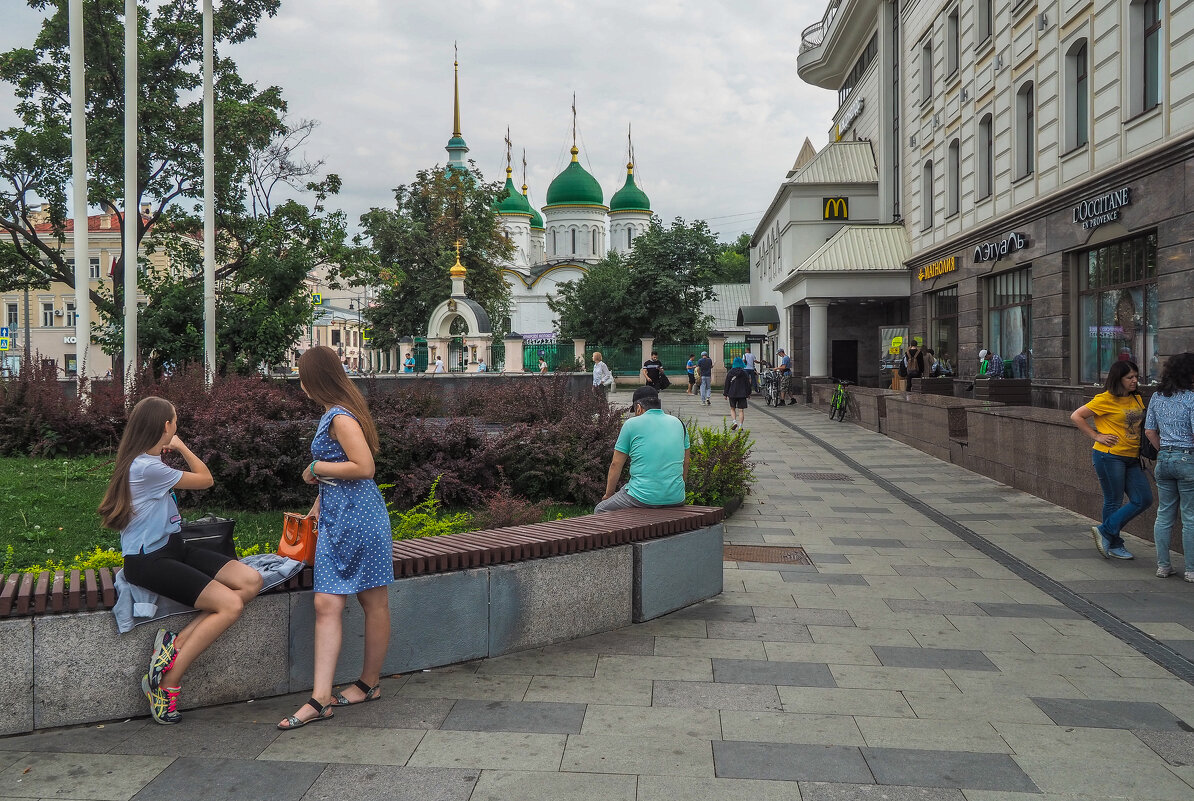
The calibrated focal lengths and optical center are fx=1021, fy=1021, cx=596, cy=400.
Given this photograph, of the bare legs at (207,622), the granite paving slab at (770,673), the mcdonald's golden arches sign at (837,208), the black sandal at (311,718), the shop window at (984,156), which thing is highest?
the mcdonald's golden arches sign at (837,208)

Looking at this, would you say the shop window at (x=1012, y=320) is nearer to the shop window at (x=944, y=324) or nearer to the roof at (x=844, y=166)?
the shop window at (x=944, y=324)

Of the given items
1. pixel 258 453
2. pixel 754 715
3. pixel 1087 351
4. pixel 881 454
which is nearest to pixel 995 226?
pixel 1087 351

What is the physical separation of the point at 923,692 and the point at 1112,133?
587 inches

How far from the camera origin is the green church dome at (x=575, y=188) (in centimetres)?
9212

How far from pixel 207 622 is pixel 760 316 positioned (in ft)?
155

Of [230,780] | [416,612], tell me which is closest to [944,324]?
[416,612]

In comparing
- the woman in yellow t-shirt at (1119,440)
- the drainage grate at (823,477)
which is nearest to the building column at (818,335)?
the drainage grate at (823,477)

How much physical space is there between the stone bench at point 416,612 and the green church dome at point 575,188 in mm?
86703

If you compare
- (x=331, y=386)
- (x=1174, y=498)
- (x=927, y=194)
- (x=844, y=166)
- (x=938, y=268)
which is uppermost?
(x=844, y=166)

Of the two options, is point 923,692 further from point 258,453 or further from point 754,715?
point 258,453

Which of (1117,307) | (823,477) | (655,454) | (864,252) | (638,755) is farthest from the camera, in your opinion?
(864,252)

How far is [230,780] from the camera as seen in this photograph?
13.7 feet

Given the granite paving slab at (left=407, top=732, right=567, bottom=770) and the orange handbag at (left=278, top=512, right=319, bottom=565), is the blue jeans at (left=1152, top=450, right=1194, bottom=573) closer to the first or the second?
the granite paving slab at (left=407, top=732, right=567, bottom=770)

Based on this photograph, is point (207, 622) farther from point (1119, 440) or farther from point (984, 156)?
point (984, 156)
